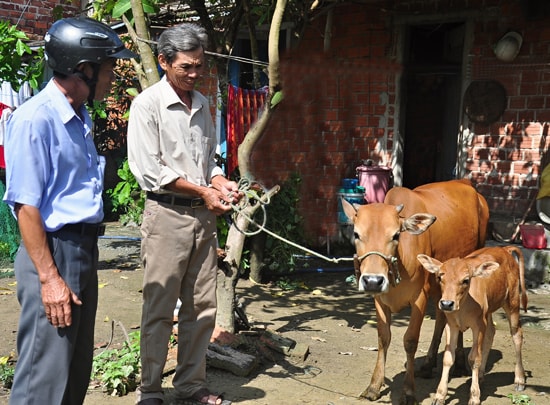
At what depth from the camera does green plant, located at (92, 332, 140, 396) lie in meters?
4.73

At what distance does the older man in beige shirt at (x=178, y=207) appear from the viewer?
413cm

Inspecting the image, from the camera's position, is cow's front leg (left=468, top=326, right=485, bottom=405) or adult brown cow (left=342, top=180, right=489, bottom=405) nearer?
adult brown cow (left=342, top=180, right=489, bottom=405)

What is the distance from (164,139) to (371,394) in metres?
2.46

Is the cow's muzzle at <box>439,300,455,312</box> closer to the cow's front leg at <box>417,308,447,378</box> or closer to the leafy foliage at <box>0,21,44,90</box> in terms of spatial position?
the cow's front leg at <box>417,308,447,378</box>

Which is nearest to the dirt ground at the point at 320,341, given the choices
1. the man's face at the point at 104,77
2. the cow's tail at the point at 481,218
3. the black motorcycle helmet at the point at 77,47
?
the cow's tail at the point at 481,218

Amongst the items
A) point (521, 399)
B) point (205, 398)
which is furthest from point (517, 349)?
point (205, 398)

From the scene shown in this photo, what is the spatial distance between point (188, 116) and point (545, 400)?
342cm

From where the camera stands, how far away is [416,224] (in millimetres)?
4508

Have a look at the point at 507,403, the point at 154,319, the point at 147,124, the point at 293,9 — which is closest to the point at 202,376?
the point at 154,319

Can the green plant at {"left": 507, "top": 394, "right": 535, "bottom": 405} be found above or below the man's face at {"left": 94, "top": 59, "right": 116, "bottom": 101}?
below

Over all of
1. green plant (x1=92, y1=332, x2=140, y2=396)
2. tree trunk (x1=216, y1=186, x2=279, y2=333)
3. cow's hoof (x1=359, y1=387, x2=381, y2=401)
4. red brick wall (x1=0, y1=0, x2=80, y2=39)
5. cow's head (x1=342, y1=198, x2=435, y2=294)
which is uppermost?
red brick wall (x1=0, y1=0, x2=80, y2=39)

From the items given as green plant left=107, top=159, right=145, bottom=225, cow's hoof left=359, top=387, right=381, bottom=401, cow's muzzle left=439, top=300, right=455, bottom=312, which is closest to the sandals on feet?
cow's hoof left=359, top=387, right=381, bottom=401

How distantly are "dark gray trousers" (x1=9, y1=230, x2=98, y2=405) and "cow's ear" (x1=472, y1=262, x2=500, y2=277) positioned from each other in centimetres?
281

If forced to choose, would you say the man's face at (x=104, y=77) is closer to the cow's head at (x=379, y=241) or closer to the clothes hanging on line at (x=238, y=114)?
the cow's head at (x=379, y=241)
